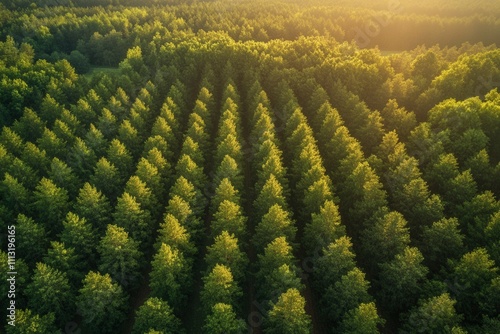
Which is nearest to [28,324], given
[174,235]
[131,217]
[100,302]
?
[100,302]

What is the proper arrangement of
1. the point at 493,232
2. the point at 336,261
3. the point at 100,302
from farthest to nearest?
the point at 493,232, the point at 336,261, the point at 100,302

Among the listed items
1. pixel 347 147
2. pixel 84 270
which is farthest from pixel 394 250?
pixel 84 270

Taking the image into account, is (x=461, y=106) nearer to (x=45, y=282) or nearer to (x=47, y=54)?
(x=45, y=282)

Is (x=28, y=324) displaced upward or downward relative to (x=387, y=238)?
downward

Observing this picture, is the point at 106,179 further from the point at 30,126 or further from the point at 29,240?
the point at 30,126

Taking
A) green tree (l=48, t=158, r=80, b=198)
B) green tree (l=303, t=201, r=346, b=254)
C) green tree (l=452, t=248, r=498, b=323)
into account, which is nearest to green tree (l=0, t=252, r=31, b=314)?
green tree (l=48, t=158, r=80, b=198)

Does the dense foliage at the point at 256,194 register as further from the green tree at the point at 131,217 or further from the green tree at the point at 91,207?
the green tree at the point at 131,217

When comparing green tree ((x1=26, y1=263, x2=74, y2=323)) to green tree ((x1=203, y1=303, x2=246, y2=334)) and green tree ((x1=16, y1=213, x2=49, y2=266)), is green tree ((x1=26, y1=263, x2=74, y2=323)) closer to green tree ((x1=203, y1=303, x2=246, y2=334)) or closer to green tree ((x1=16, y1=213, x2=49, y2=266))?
green tree ((x1=16, y1=213, x2=49, y2=266))
